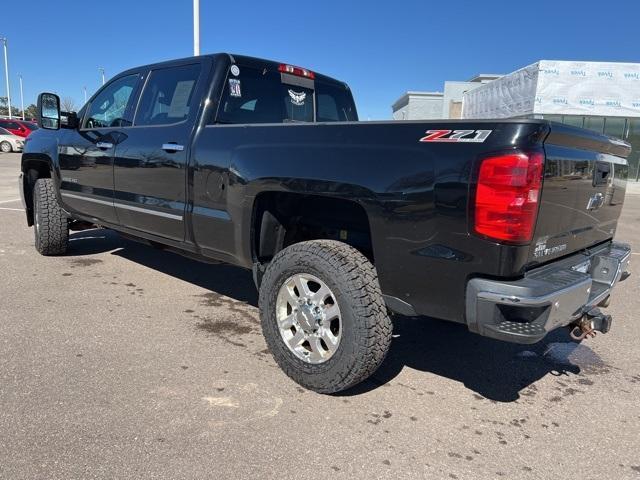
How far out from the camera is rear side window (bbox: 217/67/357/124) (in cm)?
Answer: 385

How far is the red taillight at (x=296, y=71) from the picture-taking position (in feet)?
14.2

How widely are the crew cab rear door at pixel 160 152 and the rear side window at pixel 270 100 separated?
0.23m

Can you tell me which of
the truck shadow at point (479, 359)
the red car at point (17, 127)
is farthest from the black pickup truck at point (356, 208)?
the red car at point (17, 127)

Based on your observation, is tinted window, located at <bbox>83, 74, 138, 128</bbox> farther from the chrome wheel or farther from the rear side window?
the chrome wheel

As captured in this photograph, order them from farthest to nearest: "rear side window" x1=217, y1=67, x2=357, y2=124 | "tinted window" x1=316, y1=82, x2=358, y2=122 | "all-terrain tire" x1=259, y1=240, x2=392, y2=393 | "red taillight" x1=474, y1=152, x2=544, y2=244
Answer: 1. "tinted window" x1=316, y1=82, x2=358, y2=122
2. "rear side window" x1=217, y1=67, x2=357, y2=124
3. "all-terrain tire" x1=259, y1=240, x2=392, y2=393
4. "red taillight" x1=474, y1=152, x2=544, y2=244

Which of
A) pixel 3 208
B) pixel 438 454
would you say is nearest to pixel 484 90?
pixel 3 208

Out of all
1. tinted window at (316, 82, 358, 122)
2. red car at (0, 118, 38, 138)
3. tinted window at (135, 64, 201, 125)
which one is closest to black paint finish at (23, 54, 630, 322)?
tinted window at (135, 64, 201, 125)

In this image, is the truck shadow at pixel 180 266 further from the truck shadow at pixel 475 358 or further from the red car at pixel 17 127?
the red car at pixel 17 127

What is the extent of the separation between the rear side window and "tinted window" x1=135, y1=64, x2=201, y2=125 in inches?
11.2

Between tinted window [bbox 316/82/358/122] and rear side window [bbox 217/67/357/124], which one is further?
tinted window [bbox 316/82/358/122]

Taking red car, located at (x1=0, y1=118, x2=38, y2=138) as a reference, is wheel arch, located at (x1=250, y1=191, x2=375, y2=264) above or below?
below

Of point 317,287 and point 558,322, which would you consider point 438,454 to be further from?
point 317,287

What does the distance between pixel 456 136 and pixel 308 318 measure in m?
1.32

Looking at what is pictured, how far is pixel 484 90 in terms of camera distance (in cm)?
2881
